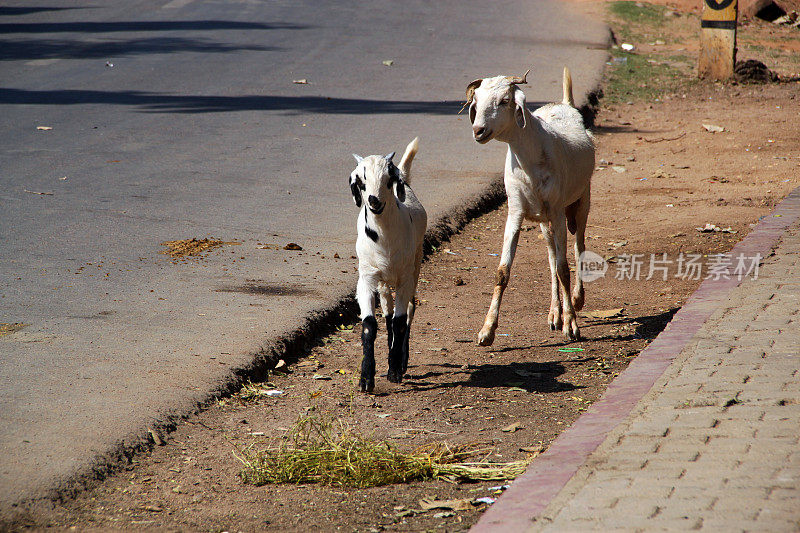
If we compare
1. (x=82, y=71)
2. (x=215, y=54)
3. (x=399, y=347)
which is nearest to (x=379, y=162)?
(x=399, y=347)

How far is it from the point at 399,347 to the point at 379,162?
1208mm

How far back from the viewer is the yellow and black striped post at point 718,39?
16719mm

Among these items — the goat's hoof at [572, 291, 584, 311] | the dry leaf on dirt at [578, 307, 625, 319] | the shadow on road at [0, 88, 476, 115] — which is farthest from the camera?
the shadow on road at [0, 88, 476, 115]

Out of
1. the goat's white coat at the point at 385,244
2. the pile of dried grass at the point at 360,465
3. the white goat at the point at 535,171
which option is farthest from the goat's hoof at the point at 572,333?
the pile of dried grass at the point at 360,465

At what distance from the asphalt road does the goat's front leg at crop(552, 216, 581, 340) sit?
2.68 ft

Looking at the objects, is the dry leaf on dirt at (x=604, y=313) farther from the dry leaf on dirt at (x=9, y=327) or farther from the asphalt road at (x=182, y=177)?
the dry leaf on dirt at (x=9, y=327)

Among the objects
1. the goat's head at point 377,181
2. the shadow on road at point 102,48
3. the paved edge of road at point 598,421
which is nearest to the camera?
the paved edge of road at point 598,421

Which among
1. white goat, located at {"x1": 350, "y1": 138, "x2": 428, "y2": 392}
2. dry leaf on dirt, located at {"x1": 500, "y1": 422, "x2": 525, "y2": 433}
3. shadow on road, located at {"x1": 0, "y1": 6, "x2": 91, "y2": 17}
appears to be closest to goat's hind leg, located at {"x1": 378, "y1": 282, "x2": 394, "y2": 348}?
white goat, located at {"x1": 350, "y1": 138, "x2": 428, "y2": 392}

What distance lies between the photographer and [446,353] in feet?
21.7

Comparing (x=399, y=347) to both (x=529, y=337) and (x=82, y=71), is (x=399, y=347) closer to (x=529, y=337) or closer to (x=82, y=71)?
(x=529, y=337)

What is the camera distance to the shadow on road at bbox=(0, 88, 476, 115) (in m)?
14.2

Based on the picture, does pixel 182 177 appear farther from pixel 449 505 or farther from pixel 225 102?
pixel 449 505

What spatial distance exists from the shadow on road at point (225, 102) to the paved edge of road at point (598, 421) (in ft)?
25.5

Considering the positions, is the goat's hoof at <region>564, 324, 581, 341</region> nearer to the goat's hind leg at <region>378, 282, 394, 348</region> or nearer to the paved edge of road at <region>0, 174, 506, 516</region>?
the goat's hind leg at <region>378, 282, 394, 348</region>
